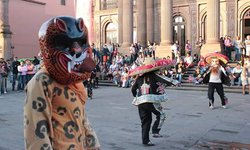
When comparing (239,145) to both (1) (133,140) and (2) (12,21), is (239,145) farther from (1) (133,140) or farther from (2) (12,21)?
(2) (12,21)

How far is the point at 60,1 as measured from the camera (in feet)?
169

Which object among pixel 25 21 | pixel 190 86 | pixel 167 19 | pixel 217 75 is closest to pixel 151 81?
pixel 217 75

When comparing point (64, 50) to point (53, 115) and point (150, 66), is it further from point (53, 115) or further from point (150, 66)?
point (150, 66)

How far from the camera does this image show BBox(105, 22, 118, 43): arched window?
121 ft

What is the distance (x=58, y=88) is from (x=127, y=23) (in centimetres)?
2537

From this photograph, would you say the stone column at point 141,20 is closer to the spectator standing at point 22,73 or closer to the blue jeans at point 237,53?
the blue jeans at point 237,53

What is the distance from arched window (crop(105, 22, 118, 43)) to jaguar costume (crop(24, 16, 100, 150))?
113 feet

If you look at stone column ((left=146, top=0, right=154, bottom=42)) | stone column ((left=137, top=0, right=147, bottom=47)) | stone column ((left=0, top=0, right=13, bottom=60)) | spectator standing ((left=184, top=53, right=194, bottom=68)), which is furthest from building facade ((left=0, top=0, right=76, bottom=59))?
spectator standing ((left=184, top=53, right=194, bottom=68))

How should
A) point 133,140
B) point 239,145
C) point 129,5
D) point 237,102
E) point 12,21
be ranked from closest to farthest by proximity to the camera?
point 239,145 < point 133,140 < point 237,102 < point 129,5 < point 12,21

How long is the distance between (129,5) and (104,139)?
69.8 ft

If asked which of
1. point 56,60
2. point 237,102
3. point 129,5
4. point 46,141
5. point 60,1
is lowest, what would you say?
point 237,102

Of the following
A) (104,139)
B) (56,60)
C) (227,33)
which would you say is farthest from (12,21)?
(56,60)

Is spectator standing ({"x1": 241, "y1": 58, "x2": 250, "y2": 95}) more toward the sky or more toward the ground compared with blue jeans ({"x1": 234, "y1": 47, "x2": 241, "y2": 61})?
more toward the ground

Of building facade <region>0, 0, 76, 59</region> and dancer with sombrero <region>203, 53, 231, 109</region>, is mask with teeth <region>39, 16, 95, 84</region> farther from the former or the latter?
building facade <region>0, 0, 76, 59</region>
